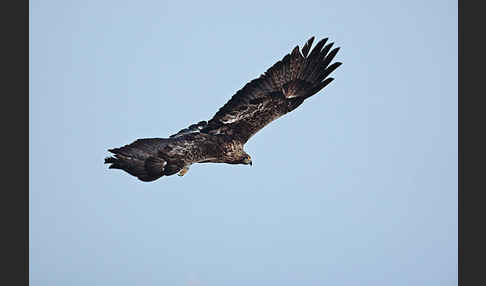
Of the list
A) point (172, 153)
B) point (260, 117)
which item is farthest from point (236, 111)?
point (172, 153)

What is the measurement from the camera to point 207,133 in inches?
543

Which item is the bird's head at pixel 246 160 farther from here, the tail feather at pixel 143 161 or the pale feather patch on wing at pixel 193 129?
the tail feather at pixel 143 161

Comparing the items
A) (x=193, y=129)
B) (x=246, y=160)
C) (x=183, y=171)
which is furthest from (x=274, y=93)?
(x=183, y=171)

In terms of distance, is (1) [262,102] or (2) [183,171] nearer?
(2) [183,171]

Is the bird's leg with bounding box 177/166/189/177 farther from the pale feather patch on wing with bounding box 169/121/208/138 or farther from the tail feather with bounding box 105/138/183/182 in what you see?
the pale feather patch on wing with bounding box 169/121/208/138

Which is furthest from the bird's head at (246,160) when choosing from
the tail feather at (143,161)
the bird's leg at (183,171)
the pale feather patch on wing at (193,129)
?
the tail feather at (143,161)

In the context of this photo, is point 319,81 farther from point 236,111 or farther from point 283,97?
Answer: point 236,111

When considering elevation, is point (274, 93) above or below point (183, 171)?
above

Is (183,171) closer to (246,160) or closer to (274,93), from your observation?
(246,160)

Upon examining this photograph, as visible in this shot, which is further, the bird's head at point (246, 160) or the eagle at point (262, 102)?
the bird's head at point (246, 160)

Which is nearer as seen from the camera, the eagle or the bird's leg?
the bird's leg

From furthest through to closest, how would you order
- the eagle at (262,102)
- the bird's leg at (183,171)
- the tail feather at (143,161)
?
the eagle at (262,102), the bird's leg at (183,171), the tail feather at (143,161)

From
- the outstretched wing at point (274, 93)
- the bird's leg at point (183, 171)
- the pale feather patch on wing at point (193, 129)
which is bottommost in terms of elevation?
the bird's leg at point (183, 171)

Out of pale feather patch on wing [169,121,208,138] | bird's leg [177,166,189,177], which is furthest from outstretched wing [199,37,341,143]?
bird's leg [177,166,189,177]
